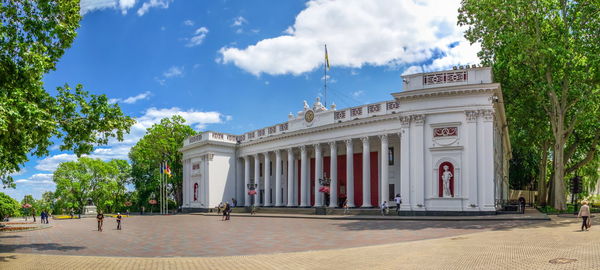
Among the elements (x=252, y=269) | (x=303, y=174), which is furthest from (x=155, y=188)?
(x=252, y=269)

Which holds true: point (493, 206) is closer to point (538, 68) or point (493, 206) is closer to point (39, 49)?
point (538, 68)

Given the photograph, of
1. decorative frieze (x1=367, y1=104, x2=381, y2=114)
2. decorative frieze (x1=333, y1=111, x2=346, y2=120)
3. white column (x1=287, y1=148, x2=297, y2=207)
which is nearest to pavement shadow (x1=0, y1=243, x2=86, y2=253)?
decorative frieze (x1=367, y1=104, x2=381, y2=114)

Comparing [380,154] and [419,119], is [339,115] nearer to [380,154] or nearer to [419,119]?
[380,154]

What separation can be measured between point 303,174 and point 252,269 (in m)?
36.0

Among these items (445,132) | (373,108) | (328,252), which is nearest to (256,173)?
(373,108)

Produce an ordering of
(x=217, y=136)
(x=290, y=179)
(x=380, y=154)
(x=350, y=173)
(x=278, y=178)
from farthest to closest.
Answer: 1. (x=217, y=136)
2. (x=278, y=178)
3. (x=290, y=179)
4. (x=380, y=154)
5. (x=350, y=173)

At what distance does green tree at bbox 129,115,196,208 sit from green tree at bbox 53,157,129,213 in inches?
317

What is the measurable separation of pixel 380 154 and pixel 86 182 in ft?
178

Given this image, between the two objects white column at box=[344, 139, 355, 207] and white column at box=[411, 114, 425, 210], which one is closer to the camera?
white column at box=[411, 114, 425, 210]

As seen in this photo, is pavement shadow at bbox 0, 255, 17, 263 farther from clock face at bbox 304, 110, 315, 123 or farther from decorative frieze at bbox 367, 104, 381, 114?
clock face at bbox 304, 110, 315, 123

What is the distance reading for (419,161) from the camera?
116 feet

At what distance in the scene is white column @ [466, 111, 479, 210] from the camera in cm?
3338

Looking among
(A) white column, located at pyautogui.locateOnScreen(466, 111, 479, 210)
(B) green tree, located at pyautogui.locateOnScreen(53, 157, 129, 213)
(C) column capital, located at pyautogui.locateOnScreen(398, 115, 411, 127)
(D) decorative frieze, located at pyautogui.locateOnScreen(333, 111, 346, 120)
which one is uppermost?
(D) decorative frieze, located at pyautogui.locateOnScreen(333, 111, 346, 120)

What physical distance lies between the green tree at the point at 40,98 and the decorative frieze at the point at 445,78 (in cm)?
2296
